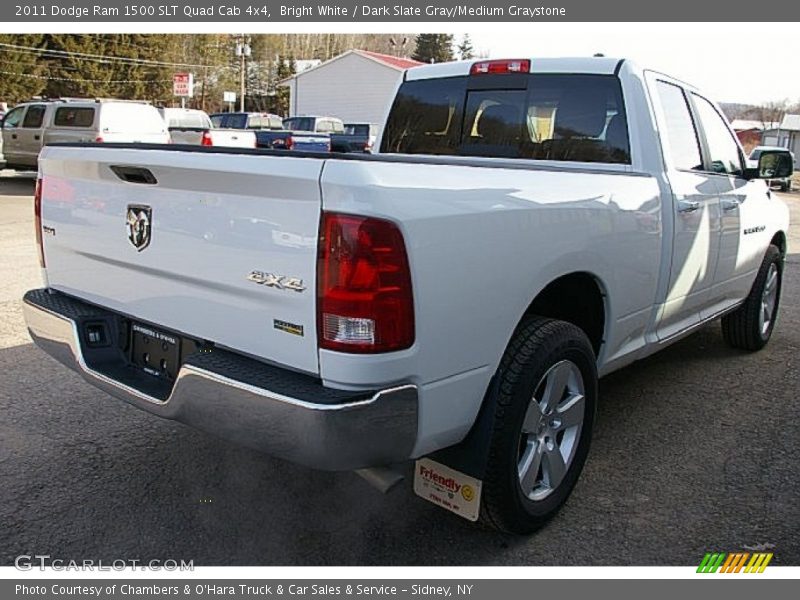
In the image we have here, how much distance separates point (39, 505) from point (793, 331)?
6112 mm

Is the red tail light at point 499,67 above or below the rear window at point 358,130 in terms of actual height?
below

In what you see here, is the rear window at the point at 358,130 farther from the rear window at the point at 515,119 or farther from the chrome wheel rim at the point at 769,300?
the rear window at the point at 515,119

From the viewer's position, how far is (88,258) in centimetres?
311

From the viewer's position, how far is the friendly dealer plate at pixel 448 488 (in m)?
2.69

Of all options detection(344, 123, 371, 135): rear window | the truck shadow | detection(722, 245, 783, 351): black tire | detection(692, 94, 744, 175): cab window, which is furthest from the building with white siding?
the truck shadow

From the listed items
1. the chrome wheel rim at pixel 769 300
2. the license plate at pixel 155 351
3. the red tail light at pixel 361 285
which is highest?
the red tail light at pixel 361 285

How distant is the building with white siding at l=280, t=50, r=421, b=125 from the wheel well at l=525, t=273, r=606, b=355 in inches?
1651

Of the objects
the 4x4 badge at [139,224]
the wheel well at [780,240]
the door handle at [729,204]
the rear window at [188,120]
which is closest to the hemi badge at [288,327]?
the 4x4 badge at [139,224]

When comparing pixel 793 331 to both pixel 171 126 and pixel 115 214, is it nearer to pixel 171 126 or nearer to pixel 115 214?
pixel 115 214

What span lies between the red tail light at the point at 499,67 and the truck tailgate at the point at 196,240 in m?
2.27

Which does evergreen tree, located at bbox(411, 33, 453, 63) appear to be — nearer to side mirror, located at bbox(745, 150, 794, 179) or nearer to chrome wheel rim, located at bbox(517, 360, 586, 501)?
side mirror, located at bbox(745, 150, 794, 179)

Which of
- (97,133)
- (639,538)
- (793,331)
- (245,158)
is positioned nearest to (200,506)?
(245,158)

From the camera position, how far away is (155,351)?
9.47ft

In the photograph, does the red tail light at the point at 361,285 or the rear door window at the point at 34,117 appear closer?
the red tail light at the point at 361,285
